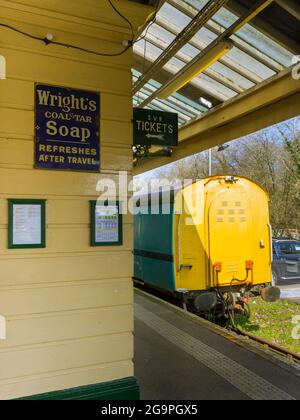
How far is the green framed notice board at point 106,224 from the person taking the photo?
122 inches

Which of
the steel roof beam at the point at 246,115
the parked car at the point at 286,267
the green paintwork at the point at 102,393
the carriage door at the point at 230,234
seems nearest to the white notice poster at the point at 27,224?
the green paintwork at the point at 102,393

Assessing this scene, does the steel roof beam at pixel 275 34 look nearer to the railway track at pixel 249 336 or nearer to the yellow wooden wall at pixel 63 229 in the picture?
the yellow wooden wall at pixel 63 229

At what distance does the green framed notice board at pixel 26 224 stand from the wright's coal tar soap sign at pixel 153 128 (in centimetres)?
130

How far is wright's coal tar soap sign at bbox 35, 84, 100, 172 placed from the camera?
295 cm

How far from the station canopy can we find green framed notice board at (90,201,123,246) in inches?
62.2

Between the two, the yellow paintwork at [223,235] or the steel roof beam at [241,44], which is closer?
the steel roof beam at [241,44]

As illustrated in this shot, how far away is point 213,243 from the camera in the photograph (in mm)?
7590

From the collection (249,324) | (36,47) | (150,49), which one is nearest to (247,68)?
(150,49)

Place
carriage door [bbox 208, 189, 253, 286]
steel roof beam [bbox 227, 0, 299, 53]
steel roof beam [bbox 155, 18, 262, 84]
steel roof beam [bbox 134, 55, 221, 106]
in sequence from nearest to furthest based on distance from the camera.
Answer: steel roof beam [bbox 227, 0, 299, 53], steel roof beam [bbox 155, 18, 262, 84], steel roof beam [bbox 134, 55, 221, 106], carriage door [bbox 208, 189, 253, 286]

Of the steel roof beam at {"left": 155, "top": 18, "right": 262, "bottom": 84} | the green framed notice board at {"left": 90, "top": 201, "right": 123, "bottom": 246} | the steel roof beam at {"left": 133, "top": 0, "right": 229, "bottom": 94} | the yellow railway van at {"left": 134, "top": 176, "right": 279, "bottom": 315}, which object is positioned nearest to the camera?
the green framed notice board at {"left": 90, "top": 201, "right": 123, "bottom": 246}

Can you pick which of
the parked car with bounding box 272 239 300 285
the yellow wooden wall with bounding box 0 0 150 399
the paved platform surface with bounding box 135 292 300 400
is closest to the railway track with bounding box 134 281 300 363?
the paved platform surface with bounding box 135 292 300 400

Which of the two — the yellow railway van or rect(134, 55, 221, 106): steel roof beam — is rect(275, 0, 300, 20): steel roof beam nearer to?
rect(134, 55, 221, 106): steel roof beam

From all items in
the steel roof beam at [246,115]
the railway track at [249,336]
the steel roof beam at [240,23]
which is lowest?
the railway track at [249,336]
